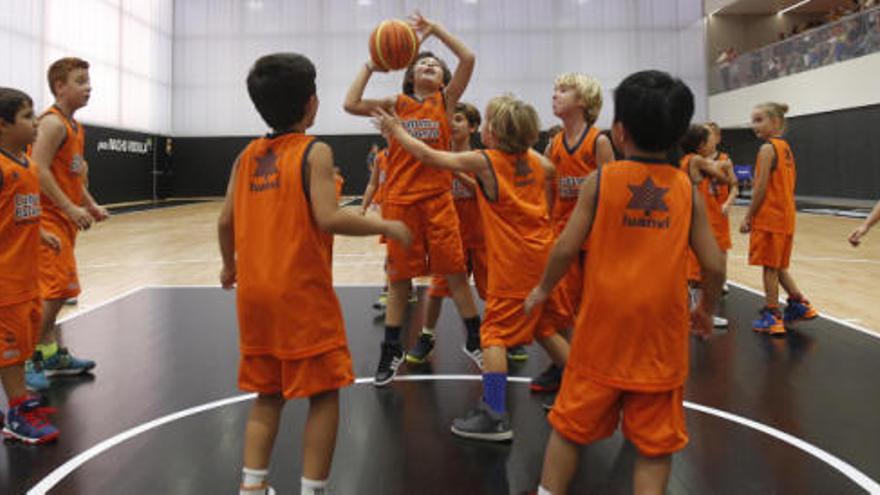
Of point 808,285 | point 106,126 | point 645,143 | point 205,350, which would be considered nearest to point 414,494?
point 645,143

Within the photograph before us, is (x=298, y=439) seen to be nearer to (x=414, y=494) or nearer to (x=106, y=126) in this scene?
(x=414, y=494)

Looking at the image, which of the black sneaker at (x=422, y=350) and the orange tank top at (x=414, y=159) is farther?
the black sneaker at (x=422, y=350)

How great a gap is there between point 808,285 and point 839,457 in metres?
4.24

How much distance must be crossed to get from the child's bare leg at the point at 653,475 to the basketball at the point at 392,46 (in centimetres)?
210

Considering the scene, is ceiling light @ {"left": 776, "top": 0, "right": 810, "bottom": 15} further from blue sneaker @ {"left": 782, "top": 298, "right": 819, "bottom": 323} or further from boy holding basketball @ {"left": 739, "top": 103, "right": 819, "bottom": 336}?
blue sneaker @ {"left": 782, "top": 298, "right": 819, "bottom": 323}

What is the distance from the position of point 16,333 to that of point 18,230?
415 millimetres

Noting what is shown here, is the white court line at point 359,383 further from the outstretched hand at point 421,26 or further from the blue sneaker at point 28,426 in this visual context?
the outstretched hand at point 421,26

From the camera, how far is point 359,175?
23219 mm

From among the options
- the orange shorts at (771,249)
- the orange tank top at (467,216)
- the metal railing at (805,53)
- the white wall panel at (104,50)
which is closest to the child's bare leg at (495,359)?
the orange tank top at (467,216)

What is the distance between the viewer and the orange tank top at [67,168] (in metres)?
3.50

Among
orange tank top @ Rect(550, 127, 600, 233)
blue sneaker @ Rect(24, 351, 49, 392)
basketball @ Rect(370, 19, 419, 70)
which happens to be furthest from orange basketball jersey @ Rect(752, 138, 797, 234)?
blue sneaker @ Rect(24, 351, 49, 392)

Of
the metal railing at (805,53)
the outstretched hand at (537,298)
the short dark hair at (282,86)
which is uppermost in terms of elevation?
the metal railing at (805,53)

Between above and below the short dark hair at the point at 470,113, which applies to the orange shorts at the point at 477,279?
below

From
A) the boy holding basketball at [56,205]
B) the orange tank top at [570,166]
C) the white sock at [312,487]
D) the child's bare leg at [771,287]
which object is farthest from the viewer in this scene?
the child's bare leg at [771,287]
